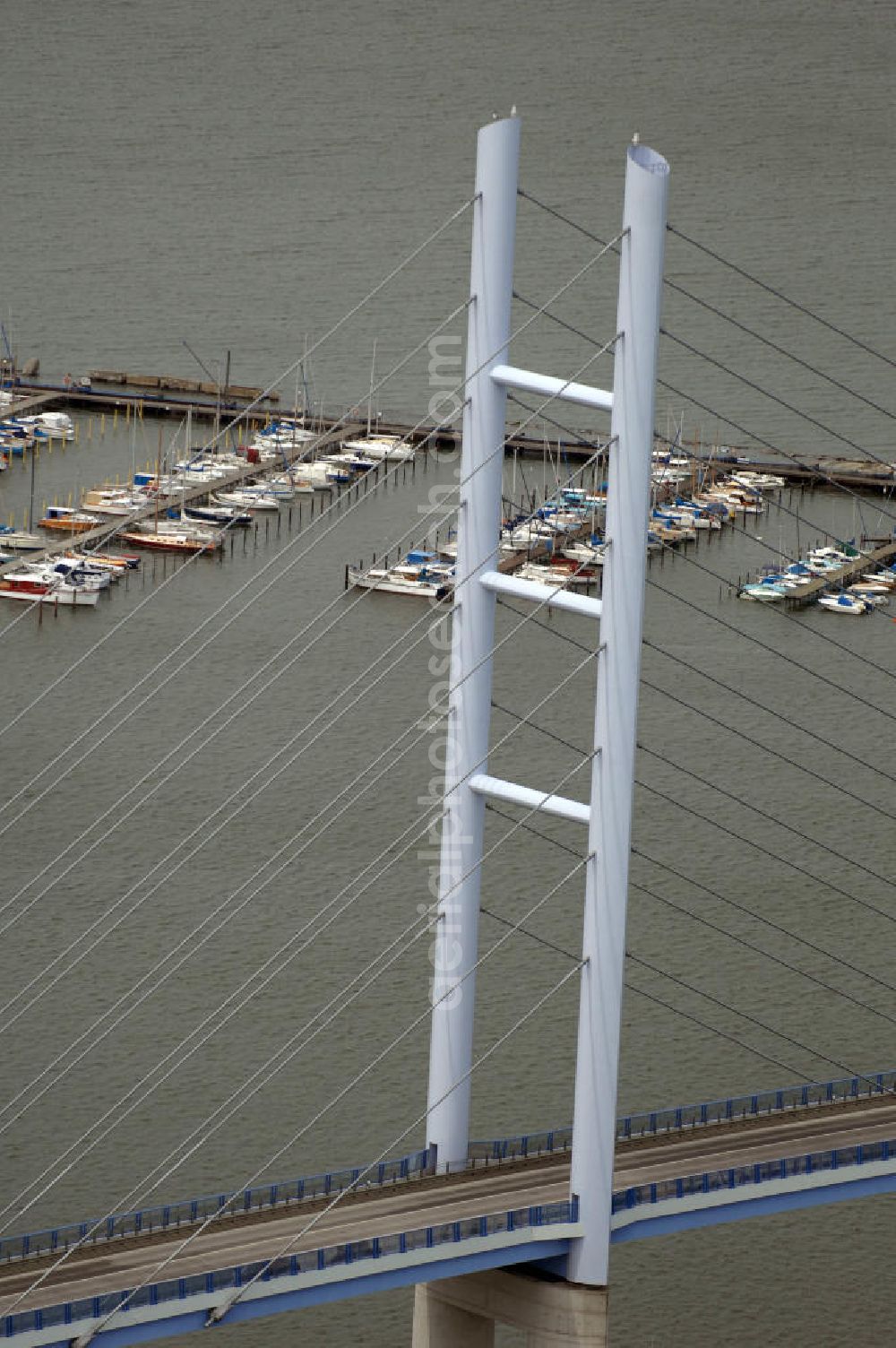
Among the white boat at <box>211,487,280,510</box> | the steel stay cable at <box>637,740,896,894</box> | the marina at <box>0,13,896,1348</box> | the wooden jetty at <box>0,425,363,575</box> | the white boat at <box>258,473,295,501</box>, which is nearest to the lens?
the marina at <box>0,13,896,1348</box>

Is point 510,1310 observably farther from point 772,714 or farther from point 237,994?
point 772,714

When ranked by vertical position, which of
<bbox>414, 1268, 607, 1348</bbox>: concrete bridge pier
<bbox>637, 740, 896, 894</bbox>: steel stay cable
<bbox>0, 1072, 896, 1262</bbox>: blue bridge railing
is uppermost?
<bbox>637, 740, 896, 894</bbox>: steel stay cable

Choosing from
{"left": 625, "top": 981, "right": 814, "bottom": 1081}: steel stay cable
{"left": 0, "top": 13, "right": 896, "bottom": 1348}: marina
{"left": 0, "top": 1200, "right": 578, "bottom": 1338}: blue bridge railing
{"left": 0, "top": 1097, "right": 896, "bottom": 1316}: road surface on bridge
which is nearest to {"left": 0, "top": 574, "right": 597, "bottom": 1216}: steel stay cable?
{"left": 0, "top": 13, "right": 896, "bottom": 1348}: marina

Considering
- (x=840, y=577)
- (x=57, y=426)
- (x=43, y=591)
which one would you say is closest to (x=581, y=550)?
(x=840, y=577)

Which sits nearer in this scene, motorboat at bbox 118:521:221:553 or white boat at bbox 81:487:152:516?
motorboat at bbox 118:521:221:553

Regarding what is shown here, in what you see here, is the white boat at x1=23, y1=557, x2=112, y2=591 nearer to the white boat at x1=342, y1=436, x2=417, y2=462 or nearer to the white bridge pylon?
the white boat at x1=342, y1=436, x2=417, y2=462

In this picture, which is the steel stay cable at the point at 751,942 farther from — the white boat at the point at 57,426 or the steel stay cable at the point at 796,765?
the white boat at the point at 57,426

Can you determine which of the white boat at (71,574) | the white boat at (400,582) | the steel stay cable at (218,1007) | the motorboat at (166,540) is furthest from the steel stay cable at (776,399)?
the white boat at (71,574)

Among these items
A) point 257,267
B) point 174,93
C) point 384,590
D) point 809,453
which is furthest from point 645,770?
point 174,93

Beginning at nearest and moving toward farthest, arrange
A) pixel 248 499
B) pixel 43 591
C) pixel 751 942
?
1. pixel 751 942
2. pixel 43 591
3. pixel 248 499
